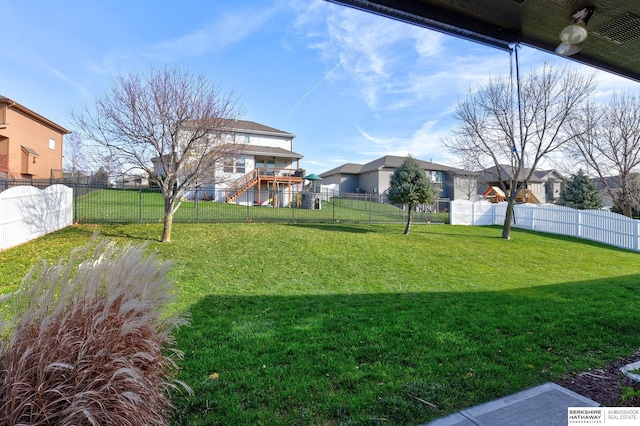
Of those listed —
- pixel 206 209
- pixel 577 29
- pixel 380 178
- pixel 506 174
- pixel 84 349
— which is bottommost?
pixel 84 349

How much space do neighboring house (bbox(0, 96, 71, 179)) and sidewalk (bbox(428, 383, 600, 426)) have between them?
24646 millimetres

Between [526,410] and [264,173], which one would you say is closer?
[526,410]

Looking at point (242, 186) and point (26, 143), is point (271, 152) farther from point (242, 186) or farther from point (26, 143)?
point (26, 143)

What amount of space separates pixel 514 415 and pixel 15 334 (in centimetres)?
343

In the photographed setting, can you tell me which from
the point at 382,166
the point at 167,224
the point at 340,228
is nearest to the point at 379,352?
the point at 167,224

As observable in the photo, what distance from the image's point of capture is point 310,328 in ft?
14.0

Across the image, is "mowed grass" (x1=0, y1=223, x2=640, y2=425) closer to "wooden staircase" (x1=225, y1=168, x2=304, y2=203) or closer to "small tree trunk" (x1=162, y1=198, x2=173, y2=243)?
"small tree trunk" (x1=162, y1=198, x2=173, y2=243)

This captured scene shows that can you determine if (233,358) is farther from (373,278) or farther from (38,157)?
(38,157)

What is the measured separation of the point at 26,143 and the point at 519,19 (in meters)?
28.6

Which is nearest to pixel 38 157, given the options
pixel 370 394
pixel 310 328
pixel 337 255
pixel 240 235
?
pixel 240 235

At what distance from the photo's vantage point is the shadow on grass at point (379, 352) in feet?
8.34

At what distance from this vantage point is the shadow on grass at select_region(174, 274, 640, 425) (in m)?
2.54

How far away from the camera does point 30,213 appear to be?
9.37 meters

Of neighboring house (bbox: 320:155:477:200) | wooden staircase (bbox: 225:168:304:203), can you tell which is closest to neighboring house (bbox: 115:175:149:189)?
wooden staircase (bbox: 225:168:304:203)
